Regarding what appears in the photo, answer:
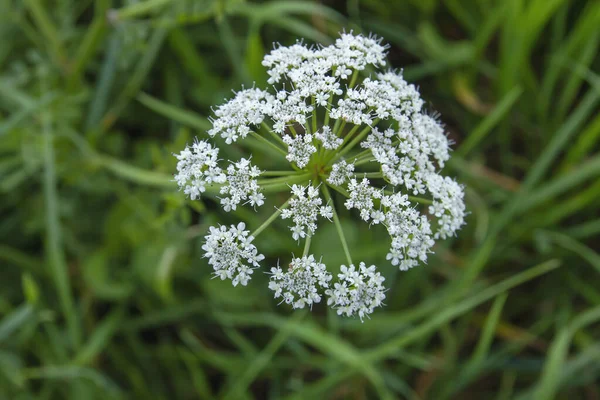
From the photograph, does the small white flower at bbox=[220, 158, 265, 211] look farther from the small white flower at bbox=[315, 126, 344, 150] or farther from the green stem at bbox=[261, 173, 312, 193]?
the small white flower at bbox=[315, 126, 344, 150]

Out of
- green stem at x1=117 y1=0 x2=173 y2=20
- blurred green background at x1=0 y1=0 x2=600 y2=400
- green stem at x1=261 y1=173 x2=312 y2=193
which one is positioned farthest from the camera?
blurred green background at x1=0 y1=0 x2=600 y2=400

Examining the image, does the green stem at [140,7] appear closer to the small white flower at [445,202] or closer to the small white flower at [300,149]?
the small white flower at [300,149]

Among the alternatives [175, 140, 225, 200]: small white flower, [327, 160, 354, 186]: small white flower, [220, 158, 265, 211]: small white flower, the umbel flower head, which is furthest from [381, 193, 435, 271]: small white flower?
[175, 140, 225, 200]: small white flower

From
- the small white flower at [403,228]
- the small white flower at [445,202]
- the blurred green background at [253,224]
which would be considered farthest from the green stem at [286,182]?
the blurred green background at [253,224]

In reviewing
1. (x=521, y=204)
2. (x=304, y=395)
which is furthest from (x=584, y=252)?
(x=304, y=395)

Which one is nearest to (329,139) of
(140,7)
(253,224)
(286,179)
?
(286,179)

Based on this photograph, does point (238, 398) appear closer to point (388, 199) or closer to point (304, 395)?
point (304, 395)

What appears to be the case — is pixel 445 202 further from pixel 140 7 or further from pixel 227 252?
pixel 140 7

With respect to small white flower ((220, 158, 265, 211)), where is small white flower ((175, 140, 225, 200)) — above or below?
above
